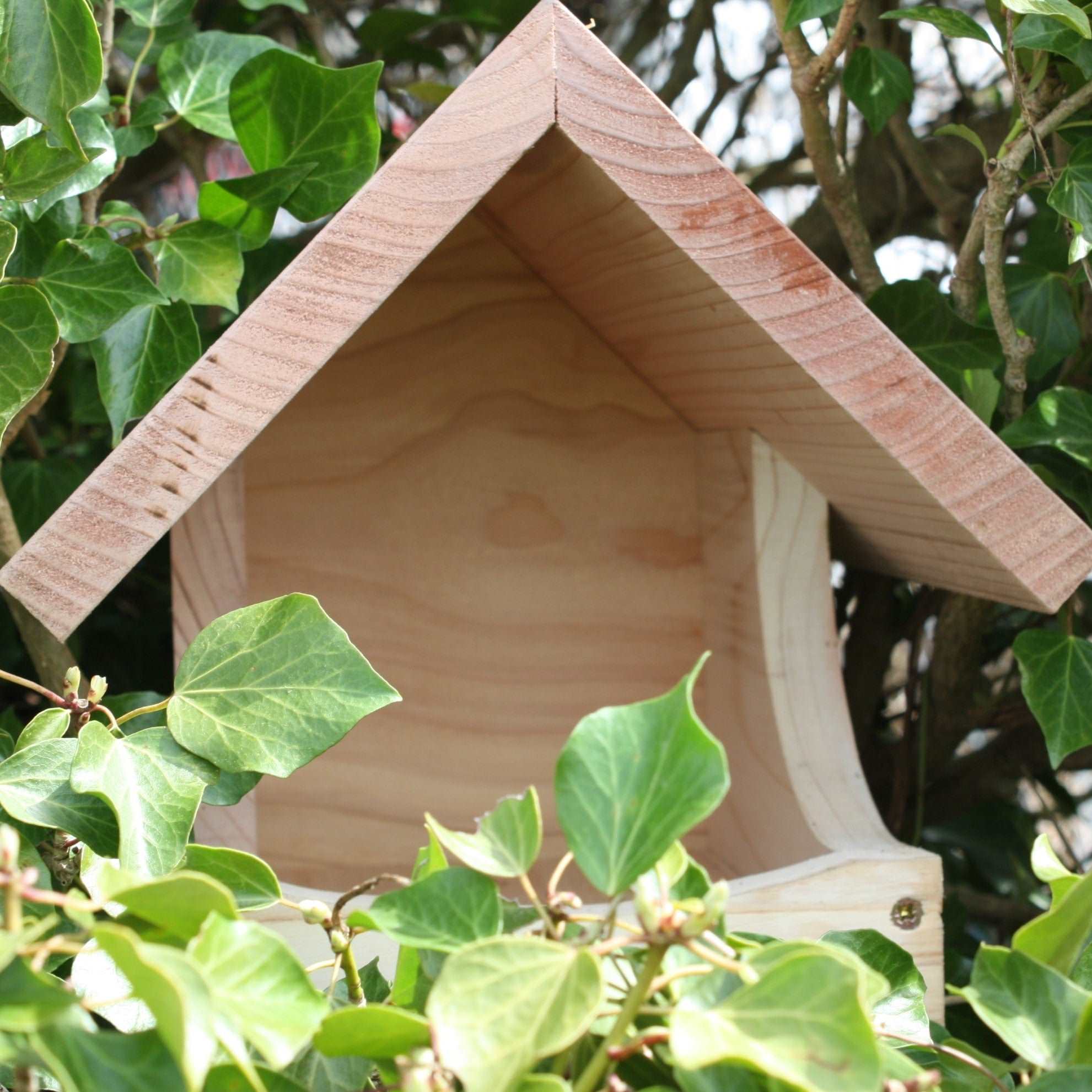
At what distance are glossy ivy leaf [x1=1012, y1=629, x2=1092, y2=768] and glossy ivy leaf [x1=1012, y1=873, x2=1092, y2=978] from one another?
0.25m

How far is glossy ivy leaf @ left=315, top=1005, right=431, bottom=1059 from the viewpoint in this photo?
0.98ft

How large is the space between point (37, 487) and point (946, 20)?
596 mm

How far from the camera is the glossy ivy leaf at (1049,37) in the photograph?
56 cm

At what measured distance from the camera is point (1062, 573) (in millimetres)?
521

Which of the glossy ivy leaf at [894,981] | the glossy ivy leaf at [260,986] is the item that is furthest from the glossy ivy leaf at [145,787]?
the glossy ivy leaf at [894,981]

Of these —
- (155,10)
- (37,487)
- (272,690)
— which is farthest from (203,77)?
(272,690)

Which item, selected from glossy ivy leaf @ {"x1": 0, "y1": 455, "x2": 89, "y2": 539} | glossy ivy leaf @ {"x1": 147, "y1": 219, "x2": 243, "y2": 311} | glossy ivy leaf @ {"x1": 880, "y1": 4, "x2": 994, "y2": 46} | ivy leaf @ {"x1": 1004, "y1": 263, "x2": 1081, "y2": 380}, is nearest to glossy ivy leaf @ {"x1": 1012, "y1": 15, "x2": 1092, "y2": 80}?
glossy ivy leaf @ {"x1": 880, "y1": 4, "x2": 994, "y2": 46}

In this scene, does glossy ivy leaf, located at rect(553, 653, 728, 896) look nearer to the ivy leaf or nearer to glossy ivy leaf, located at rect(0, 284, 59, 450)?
glossy ivy leaf, located at rect(0, 284, 59, 450)

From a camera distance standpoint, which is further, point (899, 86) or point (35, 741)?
point (899, 86)

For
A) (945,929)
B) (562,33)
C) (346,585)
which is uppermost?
(562,33)

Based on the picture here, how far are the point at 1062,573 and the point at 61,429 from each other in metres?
0.80

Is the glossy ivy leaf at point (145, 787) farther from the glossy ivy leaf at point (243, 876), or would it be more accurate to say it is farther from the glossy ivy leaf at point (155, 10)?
the glossy ivy leaf at point (155, 10)

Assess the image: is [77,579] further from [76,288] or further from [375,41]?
[375,41]

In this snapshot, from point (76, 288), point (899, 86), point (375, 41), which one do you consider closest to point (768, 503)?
point (899, 86)
